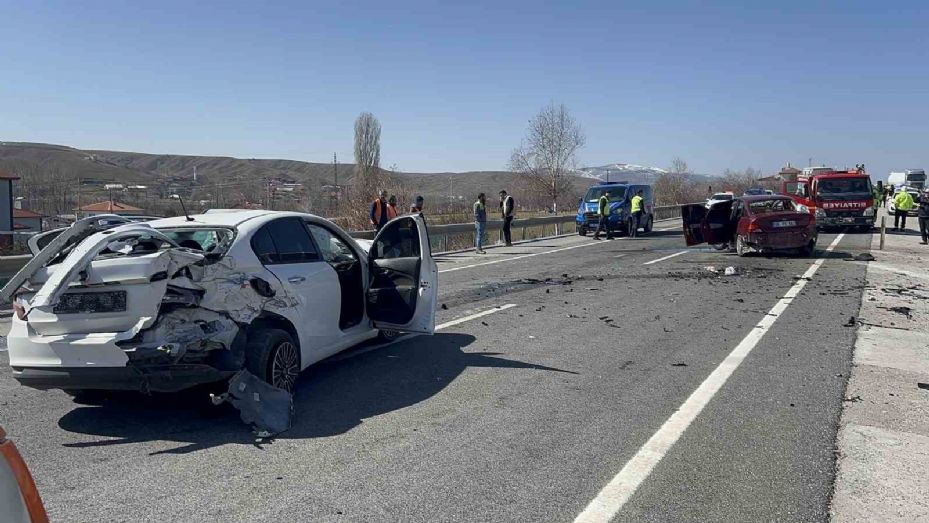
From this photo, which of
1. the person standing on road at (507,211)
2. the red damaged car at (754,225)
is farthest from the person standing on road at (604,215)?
the red damaged car at (754,225)

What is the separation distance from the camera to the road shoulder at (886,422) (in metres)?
4.27

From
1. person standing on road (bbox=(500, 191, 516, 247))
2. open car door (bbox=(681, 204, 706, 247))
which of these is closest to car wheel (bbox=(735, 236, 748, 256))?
open car door (bbox=(681, 204, 706, 247))

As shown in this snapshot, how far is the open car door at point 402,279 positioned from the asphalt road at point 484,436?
49 centimetres

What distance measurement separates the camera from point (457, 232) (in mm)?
23875

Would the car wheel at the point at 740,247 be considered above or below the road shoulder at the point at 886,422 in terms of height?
above

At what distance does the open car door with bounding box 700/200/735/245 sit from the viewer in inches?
790

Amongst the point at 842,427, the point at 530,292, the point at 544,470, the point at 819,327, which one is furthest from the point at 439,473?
the point at 530,292

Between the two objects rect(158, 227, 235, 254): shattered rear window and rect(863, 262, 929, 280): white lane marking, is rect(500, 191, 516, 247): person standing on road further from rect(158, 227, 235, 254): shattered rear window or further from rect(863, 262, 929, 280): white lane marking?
rect(158, 227, 235, 254): shattered rear window

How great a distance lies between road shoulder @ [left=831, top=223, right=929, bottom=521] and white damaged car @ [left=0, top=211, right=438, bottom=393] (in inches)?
164

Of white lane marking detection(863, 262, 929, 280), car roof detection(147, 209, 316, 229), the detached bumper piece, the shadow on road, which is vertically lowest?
white lane marking detection(863, 262, 929, 280)

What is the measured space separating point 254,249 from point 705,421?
3.84 meters

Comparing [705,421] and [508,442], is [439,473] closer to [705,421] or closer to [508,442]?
[508,442]

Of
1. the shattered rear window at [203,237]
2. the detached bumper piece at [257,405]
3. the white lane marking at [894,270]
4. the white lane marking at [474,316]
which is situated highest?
the shattered rear window at [203,237]

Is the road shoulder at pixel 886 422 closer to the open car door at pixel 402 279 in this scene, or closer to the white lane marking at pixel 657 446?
the white lane marking at pixel 657 446
